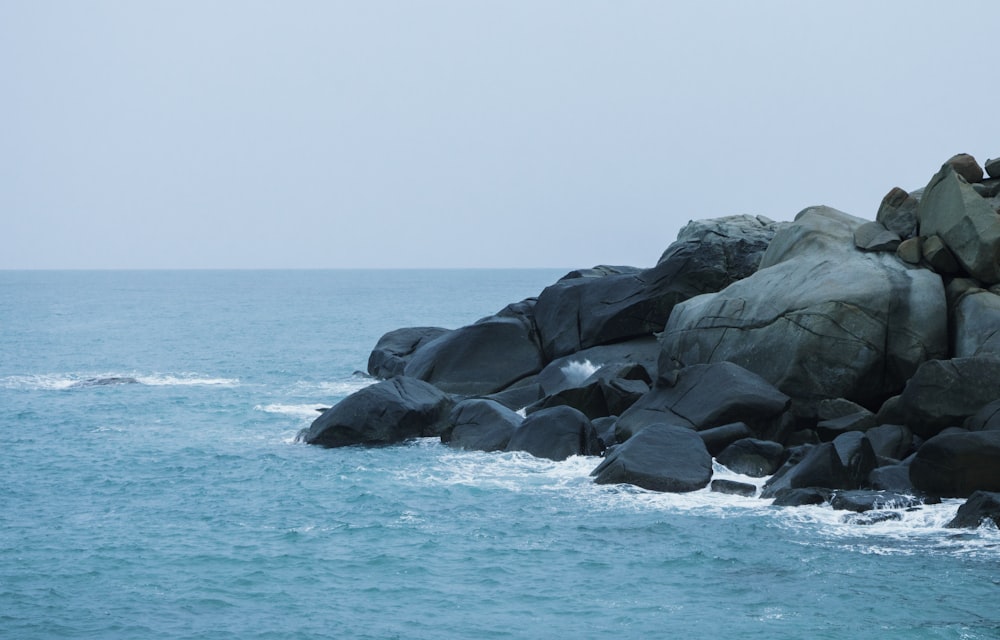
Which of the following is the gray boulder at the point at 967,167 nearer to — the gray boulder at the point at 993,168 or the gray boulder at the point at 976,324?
the gray boulder at the point at 993,168

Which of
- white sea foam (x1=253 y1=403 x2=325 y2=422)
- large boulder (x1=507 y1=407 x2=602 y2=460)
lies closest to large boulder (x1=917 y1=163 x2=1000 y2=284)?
large boulder (x1=507 y1=407 x2=602 y2=460)

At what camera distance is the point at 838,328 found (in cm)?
2727

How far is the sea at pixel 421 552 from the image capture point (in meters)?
16.2

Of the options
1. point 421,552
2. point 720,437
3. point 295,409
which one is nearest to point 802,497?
point 720,437

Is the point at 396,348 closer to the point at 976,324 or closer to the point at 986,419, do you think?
the point at 976,324

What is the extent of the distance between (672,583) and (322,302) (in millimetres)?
133071

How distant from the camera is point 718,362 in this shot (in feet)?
91.8

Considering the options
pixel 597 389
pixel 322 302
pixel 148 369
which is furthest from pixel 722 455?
pixel 322 302

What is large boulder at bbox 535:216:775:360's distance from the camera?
35688 mm

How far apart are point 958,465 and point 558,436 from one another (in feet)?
30.3

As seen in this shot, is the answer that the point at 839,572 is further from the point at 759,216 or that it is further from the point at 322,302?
the point at 322,302

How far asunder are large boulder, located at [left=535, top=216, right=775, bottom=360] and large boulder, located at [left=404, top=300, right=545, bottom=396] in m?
0.78

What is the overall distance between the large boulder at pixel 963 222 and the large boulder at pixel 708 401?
612 cm

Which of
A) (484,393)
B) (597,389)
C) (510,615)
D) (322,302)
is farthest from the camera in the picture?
(322,302)
